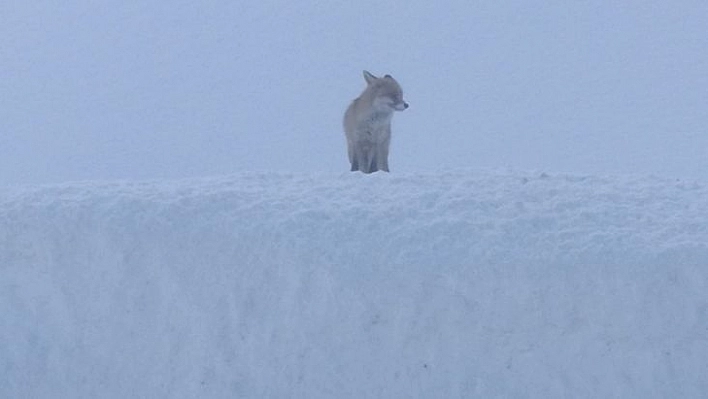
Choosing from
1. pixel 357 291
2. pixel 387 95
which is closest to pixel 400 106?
pixel 387 95

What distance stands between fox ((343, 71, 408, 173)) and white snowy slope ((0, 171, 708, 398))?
2725 millimetres

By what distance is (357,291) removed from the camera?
31.2 ft

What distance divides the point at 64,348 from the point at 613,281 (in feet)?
14.2

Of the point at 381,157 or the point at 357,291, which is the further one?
the point at 381,157

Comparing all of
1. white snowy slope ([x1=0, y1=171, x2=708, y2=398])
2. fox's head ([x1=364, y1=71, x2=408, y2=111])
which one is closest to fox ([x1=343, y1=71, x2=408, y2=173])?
Answer: fox's head ([x1=364, y1=71, x2=408, y2=111])

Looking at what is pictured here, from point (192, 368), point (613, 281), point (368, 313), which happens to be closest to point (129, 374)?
point (192, 368)

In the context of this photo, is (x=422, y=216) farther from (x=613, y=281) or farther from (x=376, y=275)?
(x=613, y=281)

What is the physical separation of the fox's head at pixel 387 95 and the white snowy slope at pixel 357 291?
2818mm

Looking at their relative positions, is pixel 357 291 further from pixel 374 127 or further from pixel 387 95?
pixel 387 95

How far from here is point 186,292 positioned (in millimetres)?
9906

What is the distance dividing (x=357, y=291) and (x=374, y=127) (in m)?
4.44

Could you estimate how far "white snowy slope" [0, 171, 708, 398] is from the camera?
29.5 feet

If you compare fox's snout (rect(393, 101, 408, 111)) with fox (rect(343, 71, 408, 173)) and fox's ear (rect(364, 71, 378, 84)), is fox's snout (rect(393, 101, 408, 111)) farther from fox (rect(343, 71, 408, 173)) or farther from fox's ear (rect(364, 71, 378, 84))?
fox's ear (rect(364, 71, 378, 84))

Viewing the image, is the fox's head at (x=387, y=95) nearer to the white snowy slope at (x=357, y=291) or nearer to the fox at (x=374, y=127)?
the fox at (x=374, y=127)
